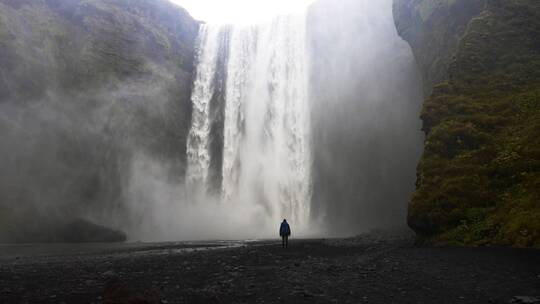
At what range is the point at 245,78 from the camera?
5225cm

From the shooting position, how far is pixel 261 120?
49062 mm

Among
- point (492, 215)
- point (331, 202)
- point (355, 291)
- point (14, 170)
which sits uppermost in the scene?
point (14, 170)

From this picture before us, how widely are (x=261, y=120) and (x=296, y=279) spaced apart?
38244 millimetres

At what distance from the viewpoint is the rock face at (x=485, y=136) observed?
1625 cm

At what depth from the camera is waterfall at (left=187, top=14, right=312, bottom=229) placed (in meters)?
45.3

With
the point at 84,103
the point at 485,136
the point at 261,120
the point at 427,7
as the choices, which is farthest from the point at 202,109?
the point at 485,136

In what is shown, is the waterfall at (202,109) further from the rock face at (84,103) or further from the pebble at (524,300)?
the pebble at (524,300)

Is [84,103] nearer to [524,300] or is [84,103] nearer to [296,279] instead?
[296,279]

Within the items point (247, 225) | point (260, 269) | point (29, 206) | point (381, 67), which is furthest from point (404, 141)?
point (29, 206)

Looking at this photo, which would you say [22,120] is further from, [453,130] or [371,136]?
[453,130]

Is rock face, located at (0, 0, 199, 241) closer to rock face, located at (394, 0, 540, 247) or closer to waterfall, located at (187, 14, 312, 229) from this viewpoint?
waterfall, located at (187, 14, 312, 229)

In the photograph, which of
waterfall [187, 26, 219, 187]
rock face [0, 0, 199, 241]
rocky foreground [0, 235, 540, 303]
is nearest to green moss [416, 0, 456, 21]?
waterfall [187, 26, 219, 187]

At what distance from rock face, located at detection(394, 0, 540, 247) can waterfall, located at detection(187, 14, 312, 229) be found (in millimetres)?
18993

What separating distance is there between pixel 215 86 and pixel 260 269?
41715mm
